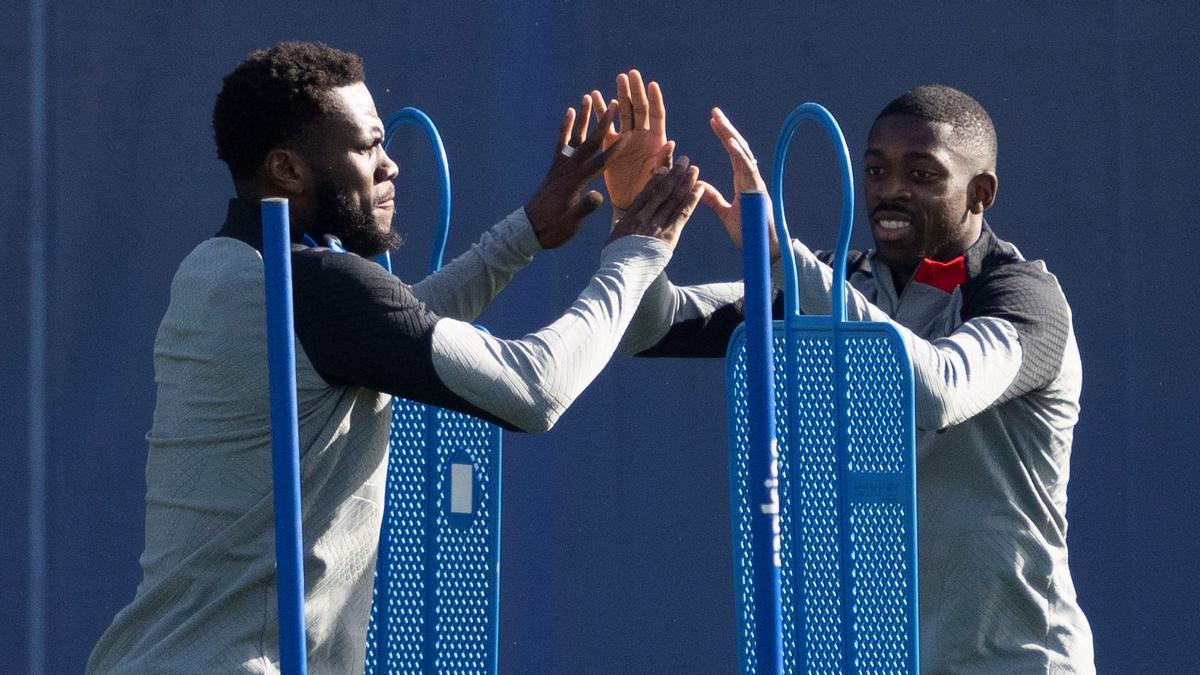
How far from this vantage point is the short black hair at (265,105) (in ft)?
7.51

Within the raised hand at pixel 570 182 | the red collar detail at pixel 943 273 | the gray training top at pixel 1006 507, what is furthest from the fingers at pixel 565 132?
the red collar detail at pixel 943 273

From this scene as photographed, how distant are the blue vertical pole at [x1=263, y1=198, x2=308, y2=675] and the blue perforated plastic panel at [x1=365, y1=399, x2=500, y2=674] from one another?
71cm

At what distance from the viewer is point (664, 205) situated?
2.29 meters

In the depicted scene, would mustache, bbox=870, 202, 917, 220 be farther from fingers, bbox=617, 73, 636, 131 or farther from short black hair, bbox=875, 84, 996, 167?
fingers, bbox=617, 73, 636, 131

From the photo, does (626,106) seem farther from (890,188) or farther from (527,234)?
(890,188)

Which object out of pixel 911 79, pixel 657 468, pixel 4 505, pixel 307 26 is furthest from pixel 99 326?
pixel 911 79

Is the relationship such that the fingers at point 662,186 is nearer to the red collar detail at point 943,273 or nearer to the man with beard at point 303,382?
the man with beard at point 303,382

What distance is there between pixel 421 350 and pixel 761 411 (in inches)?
15.7

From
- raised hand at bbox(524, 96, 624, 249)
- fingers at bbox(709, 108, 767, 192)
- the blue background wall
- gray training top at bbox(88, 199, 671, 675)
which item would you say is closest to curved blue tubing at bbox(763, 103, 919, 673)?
fingers at bbox(709, 108, 767, 192)

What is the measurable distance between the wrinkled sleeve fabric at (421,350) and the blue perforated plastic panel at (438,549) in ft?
1.58

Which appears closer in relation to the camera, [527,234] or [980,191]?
[527,234]

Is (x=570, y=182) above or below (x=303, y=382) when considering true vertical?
above

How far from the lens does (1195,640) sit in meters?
3.98

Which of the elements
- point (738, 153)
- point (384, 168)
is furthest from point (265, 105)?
point (738, 153)
